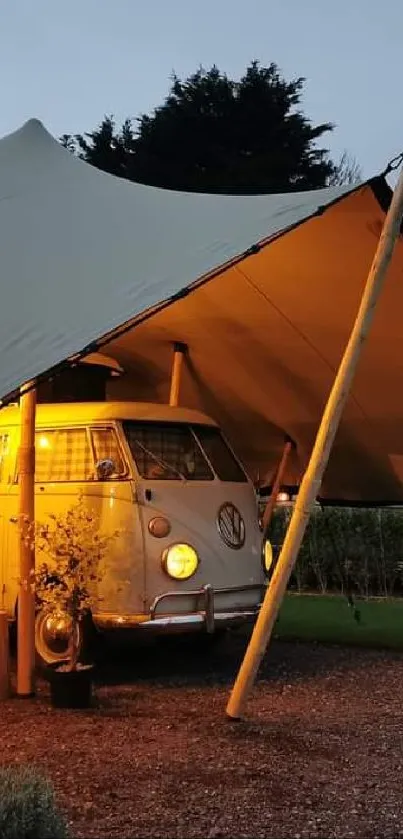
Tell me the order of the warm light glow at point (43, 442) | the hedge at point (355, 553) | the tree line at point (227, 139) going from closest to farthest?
the warm light glow at point (43, 442)
the hedge at point (355, 553)
the tree line at point (227, 139)

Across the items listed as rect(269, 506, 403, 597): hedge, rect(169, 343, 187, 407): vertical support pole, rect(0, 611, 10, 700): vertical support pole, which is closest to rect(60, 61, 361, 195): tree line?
rect(269, 506, 403, 597): hedge

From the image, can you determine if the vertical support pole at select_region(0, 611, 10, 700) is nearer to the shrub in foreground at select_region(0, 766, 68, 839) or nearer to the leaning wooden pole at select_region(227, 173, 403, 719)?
the leaning wooden pole at select_region(227, 173, 403, 719)

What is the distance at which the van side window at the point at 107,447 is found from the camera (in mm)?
8391

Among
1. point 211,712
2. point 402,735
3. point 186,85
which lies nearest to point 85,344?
point 211,712

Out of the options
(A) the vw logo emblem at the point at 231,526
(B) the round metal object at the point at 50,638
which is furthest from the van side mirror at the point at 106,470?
(B) the round metal object at the point at 50,638

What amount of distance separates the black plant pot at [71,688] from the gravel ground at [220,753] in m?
0.10

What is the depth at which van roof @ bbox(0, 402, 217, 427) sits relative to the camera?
8742 millimetres

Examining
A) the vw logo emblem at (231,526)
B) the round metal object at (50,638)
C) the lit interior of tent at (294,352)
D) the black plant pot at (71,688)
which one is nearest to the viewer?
the black plant pot at (71,688)

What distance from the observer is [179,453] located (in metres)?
8.88

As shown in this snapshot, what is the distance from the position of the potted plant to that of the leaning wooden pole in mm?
1260

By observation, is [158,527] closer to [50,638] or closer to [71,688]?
[50,638]

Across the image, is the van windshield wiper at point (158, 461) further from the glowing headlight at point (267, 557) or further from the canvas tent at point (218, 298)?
the canvas tent at point (218, 298)

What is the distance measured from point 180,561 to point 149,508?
51cm

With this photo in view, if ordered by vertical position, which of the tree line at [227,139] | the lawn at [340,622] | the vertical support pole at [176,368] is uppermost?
the tree line at [227,139]
